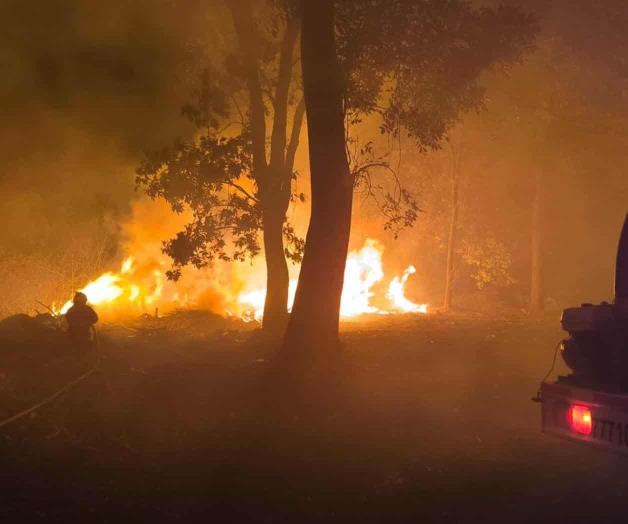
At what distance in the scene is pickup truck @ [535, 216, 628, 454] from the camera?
482 cm

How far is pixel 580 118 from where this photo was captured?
802 inches

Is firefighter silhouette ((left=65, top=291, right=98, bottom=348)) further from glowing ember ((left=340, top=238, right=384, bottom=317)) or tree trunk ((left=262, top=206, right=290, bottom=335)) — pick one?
glowing ember ((left=340, top=238, right=384, bottom=317))

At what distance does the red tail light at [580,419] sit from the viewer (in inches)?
197

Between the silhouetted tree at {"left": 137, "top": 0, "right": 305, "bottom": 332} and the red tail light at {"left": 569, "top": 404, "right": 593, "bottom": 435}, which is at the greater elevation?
the silhouetted tree at {"left": 137, "top": 0, "right": 305, "bottom": 332}

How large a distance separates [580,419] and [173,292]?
67.6ft

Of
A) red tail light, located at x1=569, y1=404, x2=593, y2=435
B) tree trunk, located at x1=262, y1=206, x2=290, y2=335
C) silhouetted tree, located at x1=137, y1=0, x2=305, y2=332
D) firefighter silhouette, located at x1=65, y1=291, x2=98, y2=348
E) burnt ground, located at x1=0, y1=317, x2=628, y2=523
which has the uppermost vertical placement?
silhouetted tree, located at x1=137, y1=0, x2=305, y2=332

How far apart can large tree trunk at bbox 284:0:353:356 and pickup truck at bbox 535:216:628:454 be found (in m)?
5.33

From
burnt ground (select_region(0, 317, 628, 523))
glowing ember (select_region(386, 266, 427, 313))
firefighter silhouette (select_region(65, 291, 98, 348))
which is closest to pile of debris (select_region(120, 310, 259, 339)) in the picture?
burnt ground (select_region(0, 317, 628, 523))

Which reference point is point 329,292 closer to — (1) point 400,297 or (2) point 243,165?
(2) point 243,165

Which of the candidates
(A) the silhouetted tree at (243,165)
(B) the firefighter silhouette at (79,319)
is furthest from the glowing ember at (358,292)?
(B) the firefighter silhouette at (79,319)

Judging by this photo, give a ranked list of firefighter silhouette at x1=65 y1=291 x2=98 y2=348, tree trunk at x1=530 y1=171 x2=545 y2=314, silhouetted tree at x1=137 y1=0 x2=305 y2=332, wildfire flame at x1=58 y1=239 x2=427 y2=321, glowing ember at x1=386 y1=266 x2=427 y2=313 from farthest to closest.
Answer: glowing ember at x1=386 y1=266 x2=427 y2=313, tree trunk at x1=530 y1=171 x2=545 y2=314, wildfire flame at x1=58 y1=239 x2=427 y2=321, silhouetted tree at x1=137 y1=0 x2=305 y2=332, firefighter silhouette at x1=65 y1=291 x2=98 y2=348

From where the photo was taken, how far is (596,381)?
17.0ft

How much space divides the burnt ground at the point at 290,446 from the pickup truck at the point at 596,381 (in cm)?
67

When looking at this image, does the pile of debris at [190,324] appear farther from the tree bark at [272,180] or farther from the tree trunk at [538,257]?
the tree trunk at [538,257]
